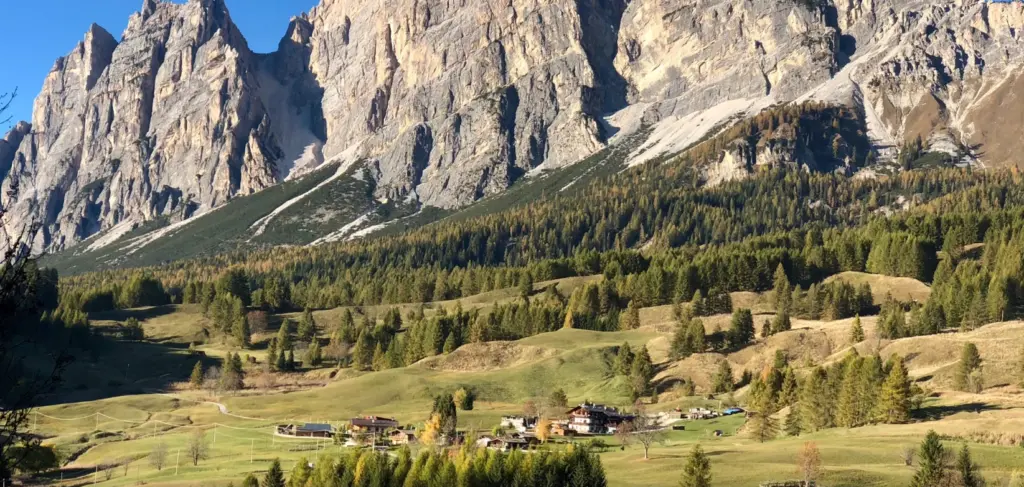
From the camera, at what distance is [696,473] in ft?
217

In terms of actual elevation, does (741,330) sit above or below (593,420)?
above

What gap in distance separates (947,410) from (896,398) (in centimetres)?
597

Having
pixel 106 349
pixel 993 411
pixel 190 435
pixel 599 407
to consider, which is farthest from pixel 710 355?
pixel 106 349

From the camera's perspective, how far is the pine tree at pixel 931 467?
59.8 m

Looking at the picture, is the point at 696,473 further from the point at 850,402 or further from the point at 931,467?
the point at 850,402

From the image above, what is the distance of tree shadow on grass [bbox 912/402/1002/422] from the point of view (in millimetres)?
89250

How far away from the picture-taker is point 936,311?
141250 mm

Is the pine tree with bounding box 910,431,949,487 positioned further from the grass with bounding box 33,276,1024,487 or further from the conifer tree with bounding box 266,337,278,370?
the conifer tree with bounding box 266,337,278,370

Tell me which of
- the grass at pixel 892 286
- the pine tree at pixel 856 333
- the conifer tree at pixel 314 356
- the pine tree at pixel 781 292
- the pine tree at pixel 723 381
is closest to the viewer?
the pine tree at pixel 723 381

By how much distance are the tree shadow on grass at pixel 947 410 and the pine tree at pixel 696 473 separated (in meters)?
35.2

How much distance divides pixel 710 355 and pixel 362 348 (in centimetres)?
6645

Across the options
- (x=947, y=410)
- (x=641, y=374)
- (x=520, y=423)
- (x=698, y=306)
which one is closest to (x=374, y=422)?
(x=520, y=423)

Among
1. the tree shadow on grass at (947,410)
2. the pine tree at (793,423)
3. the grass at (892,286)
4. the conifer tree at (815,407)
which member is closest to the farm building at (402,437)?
the pine tree at (793,423)

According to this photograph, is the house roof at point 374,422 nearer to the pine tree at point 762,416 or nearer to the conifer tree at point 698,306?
the pine tree at point 762,416
